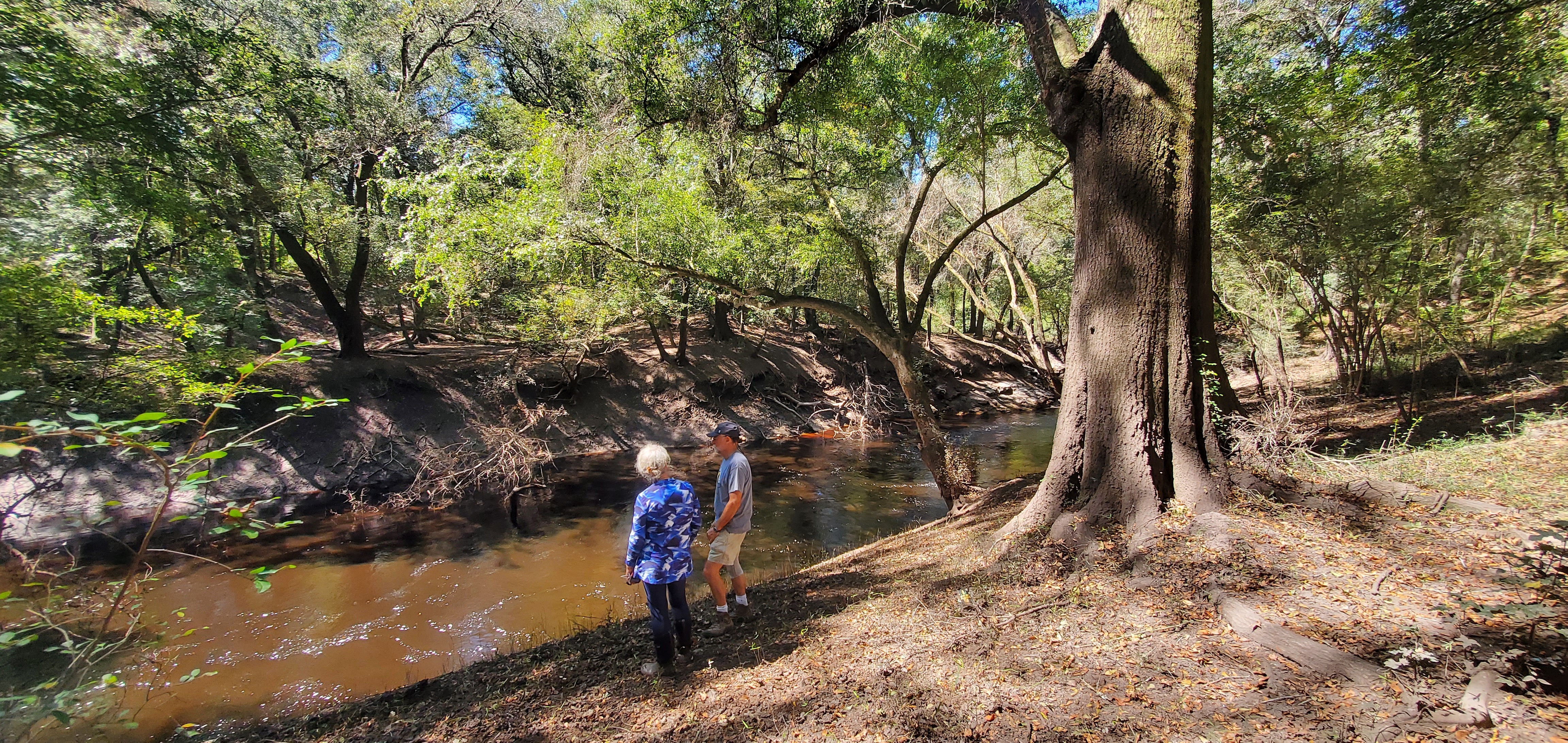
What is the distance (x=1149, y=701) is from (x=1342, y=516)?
2516mm

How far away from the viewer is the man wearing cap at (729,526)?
474 cm

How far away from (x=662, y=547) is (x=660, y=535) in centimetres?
8

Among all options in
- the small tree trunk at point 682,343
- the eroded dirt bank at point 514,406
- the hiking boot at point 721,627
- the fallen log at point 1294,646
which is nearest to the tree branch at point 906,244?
the eroded dirt bank at point 514,406

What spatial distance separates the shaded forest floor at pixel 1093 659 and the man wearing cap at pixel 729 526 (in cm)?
26

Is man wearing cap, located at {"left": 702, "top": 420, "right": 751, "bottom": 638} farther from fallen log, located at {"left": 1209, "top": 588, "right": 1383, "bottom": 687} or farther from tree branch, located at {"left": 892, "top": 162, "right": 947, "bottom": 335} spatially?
tree branch, located at {"left": 892, "top": 162, "right": 947, "bottom": 335}

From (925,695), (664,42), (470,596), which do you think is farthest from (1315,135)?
(470,596)

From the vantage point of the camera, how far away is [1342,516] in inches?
169

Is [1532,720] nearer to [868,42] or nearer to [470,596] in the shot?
[868,42]

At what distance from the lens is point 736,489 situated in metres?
4.77

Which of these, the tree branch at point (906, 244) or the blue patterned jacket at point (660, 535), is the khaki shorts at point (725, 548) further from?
the tree branch at point (906, 244)

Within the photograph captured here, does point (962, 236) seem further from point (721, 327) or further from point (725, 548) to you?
point (721, 327)

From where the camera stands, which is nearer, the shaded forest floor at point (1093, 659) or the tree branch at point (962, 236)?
the shaded forest floor at point (1093, 659)

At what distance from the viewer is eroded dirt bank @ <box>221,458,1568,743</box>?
283 cm

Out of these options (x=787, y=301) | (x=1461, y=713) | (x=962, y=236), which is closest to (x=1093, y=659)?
(x=1461, y=713)
